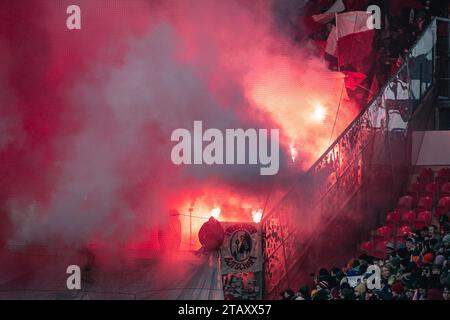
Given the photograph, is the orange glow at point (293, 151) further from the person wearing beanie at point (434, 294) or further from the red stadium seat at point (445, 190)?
the person wearing beanie at point (434, 294)

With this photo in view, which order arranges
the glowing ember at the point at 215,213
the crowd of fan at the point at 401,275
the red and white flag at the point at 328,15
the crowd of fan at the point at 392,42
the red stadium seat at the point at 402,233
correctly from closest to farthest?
the crowd of fan at the point at 401,275 → the red stadium seat at the point at 402,233 → the glowing ember at the point at 215,213 → the crowd of fan at the point at 392,42 → the red and white flag at the point at 328,15

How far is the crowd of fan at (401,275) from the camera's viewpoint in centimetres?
920

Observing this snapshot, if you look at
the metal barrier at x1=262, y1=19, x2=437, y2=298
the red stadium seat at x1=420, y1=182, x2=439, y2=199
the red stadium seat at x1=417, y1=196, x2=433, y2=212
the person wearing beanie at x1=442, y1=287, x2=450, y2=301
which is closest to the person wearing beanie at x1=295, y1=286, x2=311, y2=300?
the metal barrier at x1=262, y1=19, x2=437, y2=298

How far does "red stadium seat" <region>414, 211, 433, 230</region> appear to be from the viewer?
988 cm

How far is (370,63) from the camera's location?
35.1 ft

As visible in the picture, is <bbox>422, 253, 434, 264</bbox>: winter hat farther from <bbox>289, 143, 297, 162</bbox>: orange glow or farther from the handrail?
<bbox>289, 143, 297, 162</bbox>: orange glow

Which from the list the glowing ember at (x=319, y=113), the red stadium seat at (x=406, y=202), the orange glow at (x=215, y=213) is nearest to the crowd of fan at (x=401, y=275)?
the red stadium seat at (x=406, y=202)

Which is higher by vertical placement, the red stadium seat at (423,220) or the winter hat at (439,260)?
the red stadium seat at (423,220)

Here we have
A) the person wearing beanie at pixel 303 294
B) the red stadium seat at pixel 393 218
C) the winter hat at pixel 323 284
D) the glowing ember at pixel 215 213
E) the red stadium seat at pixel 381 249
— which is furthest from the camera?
the red stadium seat at pixel 393 218

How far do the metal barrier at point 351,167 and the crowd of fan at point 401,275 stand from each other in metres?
0.40

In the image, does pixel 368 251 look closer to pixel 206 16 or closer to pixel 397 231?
pixel 397 231

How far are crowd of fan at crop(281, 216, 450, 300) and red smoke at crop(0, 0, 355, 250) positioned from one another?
93 centimetres
